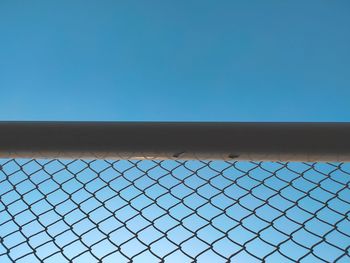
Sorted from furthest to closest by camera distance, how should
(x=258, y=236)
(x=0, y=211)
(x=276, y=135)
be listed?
(x=0, y=211) < (x=258, y=236) < (x=276, y=135)

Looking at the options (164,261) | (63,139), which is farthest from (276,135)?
(63,139)

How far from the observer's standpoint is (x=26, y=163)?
52.1 inches

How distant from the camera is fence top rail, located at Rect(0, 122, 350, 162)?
103 centimetres

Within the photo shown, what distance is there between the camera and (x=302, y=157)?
1042 millimetres

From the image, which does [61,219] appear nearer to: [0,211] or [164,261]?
[0,211]

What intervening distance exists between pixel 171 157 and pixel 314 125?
0.37 m

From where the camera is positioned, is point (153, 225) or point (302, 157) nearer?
point (302, 157)

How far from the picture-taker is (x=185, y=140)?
105 cm

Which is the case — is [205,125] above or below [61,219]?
above

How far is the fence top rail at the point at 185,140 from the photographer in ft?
3.37

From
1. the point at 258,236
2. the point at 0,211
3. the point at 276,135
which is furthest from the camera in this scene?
the point at 0,211

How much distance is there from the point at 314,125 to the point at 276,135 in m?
0.10

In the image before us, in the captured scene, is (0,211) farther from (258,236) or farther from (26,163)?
(258,236)

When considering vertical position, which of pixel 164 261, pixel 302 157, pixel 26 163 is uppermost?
A: pixel 302 157
